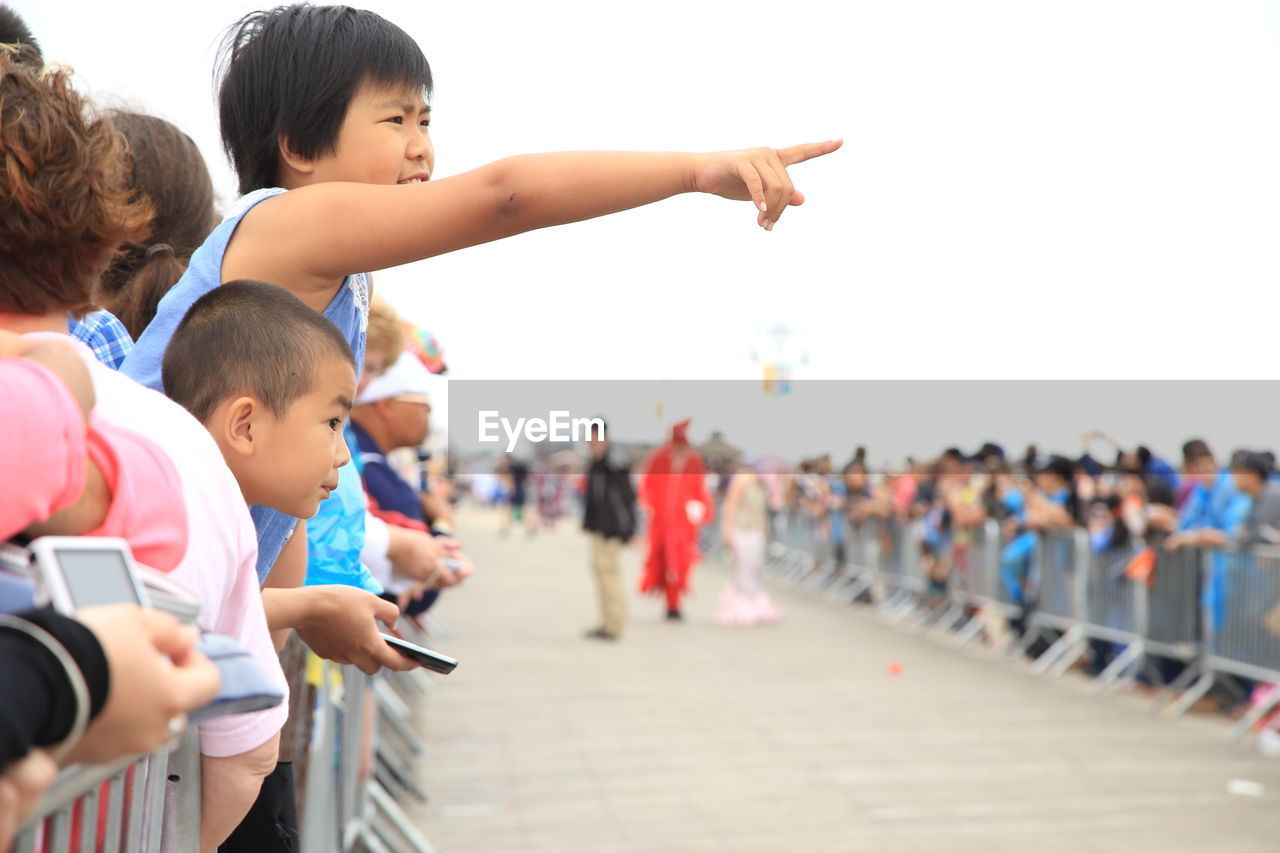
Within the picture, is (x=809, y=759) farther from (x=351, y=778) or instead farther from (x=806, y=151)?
(x=806, y=151)

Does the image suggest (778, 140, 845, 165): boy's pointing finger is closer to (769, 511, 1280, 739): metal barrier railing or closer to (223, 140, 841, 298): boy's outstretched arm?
(223, 140, 841, 298): boy's outstretched arm

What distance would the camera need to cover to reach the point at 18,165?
1339mm

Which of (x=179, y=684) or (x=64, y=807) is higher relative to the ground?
(x=179, y=684)

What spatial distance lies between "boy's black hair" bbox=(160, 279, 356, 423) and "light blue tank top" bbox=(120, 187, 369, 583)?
0.41 feet

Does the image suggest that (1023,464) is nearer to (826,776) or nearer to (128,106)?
(826,776)

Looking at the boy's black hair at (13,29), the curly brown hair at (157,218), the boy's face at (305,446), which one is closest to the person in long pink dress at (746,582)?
the curly brown hair at (157,218)

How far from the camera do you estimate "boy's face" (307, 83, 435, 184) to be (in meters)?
2.03

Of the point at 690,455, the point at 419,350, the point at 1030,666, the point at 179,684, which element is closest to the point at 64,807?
the point at 179,684

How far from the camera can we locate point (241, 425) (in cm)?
172

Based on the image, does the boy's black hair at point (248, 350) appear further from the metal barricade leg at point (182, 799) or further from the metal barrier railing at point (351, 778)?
the metal barrier railing at point (351, 778)

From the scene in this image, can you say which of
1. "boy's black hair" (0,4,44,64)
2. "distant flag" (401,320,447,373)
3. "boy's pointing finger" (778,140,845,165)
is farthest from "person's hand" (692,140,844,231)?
"distant flag" (401,320,447,373)

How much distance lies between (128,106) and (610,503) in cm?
1135

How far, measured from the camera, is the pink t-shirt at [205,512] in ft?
4.32

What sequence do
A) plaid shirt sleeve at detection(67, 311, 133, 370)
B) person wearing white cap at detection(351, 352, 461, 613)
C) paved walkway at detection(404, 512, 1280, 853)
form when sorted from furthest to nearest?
1. paved walkway at detection(404, 512, 1280, 853)
2. person wearing white cap at detection(351, 352, 461, 613)
3. plaid shirt sleeve at detection(67, 311, 133, 370)
